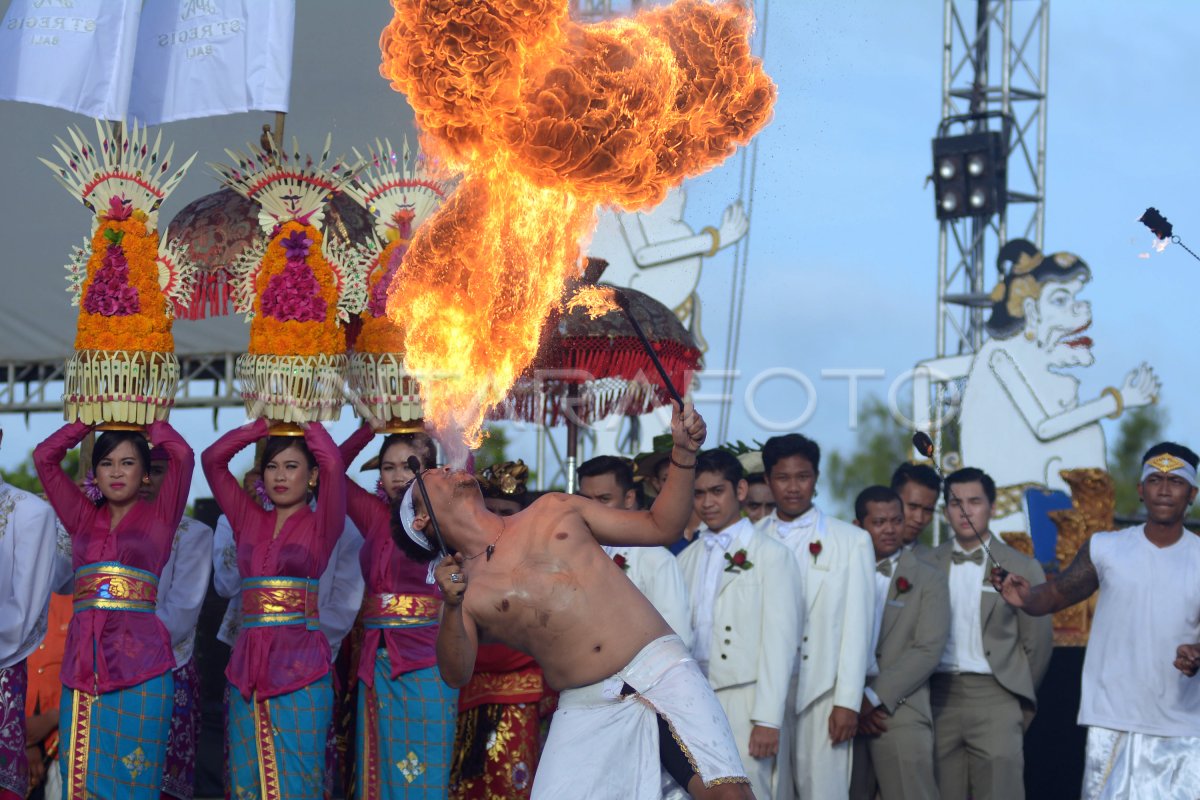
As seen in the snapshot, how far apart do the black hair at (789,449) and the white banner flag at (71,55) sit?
3.86 metres

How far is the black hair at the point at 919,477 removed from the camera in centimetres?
815

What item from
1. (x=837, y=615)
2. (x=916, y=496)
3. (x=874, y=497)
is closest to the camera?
(x=837, y=615)

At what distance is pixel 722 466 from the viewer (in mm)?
7426

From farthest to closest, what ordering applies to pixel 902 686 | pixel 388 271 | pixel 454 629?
pixel 902 686, pixel 388 271, pixel 454 629

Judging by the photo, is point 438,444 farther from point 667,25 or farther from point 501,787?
point 667,25

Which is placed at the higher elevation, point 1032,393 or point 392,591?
point 1032,393

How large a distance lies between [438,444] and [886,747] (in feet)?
8.50

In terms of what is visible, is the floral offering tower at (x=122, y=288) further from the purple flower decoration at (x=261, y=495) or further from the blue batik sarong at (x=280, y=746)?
the blue batik sarong at (x=280, y=746)

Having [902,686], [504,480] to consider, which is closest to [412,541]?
[504,480]

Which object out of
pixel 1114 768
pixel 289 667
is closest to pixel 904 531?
pixel 1114 768

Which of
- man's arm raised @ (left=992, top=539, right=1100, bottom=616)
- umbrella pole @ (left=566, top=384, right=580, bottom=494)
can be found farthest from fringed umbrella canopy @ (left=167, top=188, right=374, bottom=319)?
man's arm raised @ (left=992, top=539, right=1100, bottom=616)

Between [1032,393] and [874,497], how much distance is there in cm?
655

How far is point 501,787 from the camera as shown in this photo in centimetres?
690

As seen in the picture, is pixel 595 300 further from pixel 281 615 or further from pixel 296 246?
pixel 281 615
